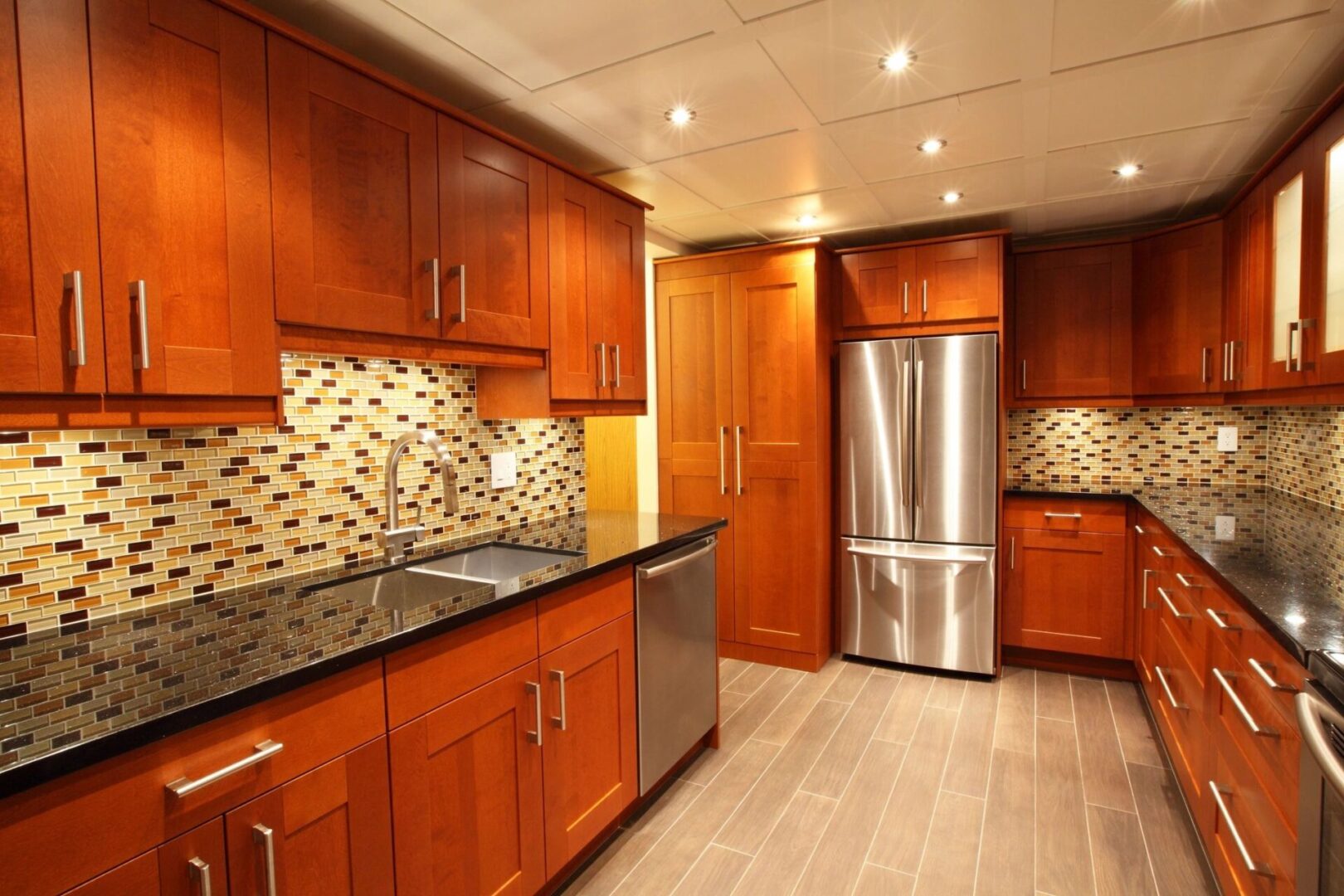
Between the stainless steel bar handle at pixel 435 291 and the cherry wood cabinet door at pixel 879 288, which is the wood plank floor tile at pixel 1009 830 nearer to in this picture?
the cherry wood cabinet door at pixel 879 288

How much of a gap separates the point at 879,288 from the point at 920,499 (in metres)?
1.11

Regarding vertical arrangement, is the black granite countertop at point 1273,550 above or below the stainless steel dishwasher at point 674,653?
above

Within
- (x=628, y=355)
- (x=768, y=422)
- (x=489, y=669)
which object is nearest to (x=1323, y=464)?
(x=768, y=422)

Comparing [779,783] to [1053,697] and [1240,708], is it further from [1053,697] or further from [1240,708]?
[1053,697]

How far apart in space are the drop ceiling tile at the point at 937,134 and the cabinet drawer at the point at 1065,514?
1.71 m

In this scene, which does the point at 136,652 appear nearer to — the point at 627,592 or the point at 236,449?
the point at 236,449

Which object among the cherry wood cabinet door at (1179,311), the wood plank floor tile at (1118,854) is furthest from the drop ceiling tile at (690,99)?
the wood plank floor tile at (1118,854)

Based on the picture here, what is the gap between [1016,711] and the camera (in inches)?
118

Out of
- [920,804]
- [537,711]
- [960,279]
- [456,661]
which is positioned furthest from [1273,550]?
[456,661]

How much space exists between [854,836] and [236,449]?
7.01 ft

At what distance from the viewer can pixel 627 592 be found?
2.09 m

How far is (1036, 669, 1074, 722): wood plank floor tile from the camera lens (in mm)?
2959

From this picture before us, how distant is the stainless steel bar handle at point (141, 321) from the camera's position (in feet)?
4.05

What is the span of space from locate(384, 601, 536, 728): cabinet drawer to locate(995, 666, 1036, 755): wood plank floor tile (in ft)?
6.88
